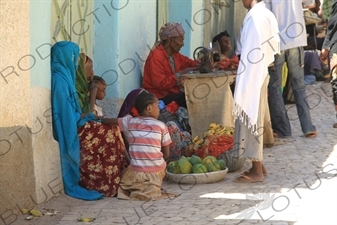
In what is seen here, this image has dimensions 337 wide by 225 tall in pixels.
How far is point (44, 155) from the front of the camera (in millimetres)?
6172

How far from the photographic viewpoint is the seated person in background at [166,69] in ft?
28.7

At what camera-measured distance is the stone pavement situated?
5730 mm

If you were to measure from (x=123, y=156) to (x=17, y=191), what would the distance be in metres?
1.30

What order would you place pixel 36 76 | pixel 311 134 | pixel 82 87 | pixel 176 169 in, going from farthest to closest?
1. pixel 311 134
2. pixel 176 169
3. pixel 82 87
4. pixel 36 76

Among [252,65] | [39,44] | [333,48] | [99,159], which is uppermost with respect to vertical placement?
[39,44]

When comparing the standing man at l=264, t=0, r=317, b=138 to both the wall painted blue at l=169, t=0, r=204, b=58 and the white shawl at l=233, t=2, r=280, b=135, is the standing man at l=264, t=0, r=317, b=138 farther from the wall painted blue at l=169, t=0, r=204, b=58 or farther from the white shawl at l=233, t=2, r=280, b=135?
the white shawl at l=233, t=2, r=280, b=135

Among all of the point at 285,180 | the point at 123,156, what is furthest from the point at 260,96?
the point at 123,156

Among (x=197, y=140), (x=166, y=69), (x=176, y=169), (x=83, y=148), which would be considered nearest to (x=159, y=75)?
(x=166, y=69)

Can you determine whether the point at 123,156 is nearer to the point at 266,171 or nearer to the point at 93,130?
the point at 93,130

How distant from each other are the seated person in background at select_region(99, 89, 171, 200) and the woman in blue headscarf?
4.5 inches

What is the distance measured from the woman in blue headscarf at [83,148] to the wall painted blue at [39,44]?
10.5 inches

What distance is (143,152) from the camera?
6.55 m

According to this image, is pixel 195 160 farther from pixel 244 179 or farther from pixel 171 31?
pixel 171 31

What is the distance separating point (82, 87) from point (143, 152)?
0.93m
